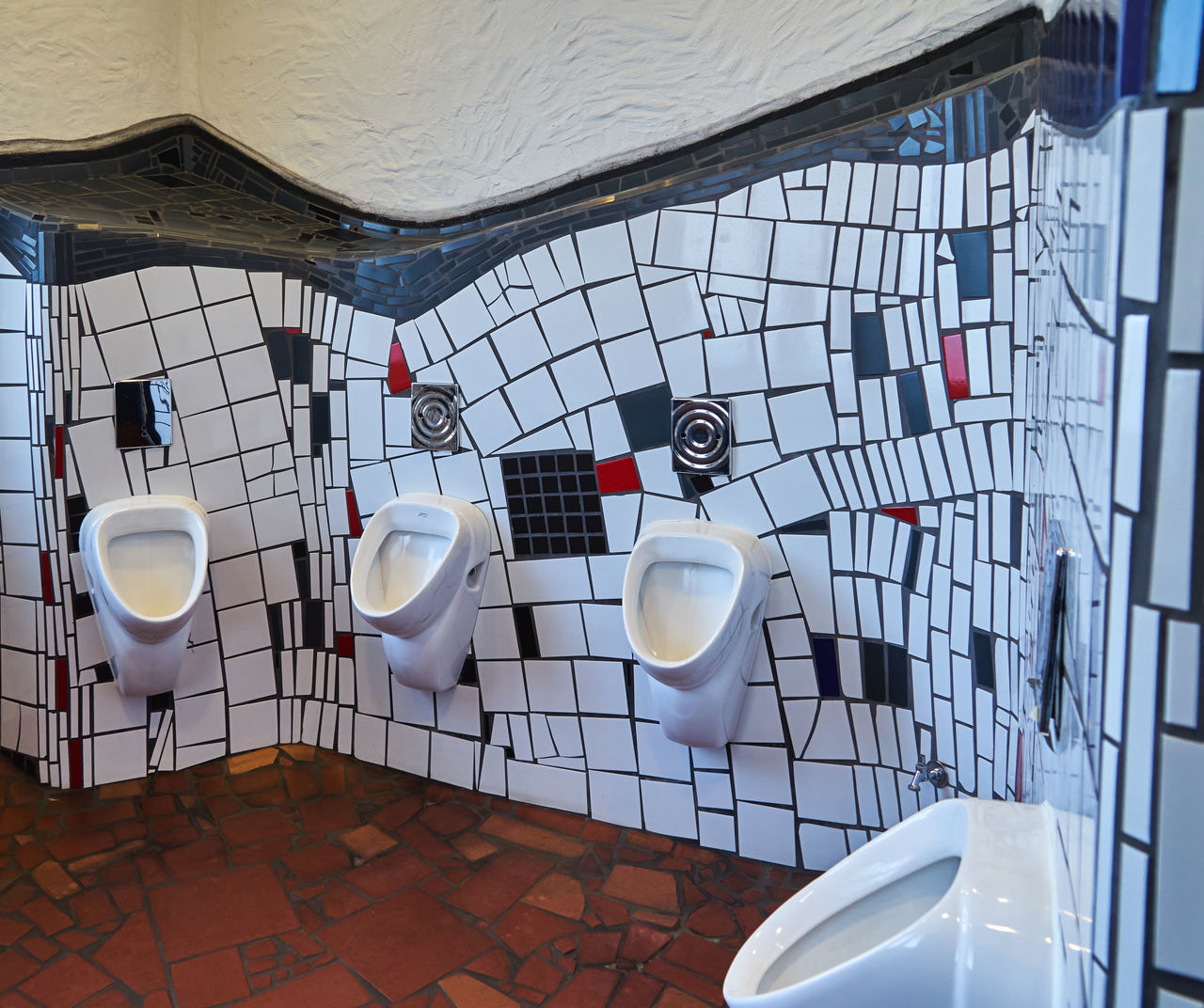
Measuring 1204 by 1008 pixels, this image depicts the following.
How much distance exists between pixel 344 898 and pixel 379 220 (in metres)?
2.09

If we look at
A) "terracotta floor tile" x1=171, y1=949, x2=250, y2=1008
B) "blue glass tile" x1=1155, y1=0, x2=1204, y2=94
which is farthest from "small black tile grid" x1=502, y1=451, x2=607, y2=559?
"blue glass tile" x1=1155, y1=0, x2=1204, y2=94

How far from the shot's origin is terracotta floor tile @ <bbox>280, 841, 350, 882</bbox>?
247 cm

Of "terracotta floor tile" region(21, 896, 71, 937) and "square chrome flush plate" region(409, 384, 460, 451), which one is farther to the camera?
"square chrome flush plate" region(409, 384, 460, 451)

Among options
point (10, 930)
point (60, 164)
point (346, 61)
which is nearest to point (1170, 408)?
point (10, 930)

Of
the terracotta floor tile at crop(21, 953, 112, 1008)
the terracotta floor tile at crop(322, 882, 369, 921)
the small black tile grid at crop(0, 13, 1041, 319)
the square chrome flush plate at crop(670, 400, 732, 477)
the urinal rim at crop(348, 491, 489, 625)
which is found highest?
the small black tile grid at crop(0, 13, 1041, 319)

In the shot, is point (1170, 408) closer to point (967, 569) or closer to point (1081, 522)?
point (1081, 522)

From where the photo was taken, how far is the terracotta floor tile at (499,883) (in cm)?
234

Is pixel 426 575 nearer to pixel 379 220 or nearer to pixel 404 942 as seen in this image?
pixel 404 942

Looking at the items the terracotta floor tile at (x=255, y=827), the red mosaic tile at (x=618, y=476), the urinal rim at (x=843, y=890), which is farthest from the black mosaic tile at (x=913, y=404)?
the terracotta floor tile at (x=255, y=827)

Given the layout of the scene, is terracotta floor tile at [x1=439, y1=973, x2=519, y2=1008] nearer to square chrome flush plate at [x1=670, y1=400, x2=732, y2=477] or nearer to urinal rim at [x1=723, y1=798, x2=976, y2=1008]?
urinal rim at [x1=723, y1=798, x2=976, y2=1008]

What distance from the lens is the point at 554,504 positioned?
2648mm

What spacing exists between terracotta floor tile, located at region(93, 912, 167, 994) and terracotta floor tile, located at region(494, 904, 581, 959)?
75cm

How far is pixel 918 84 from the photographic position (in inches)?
87.7

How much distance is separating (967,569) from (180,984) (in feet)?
6.35
